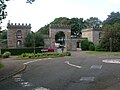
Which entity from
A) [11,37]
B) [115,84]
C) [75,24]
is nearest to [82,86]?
[115,84]

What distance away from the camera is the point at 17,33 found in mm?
87625

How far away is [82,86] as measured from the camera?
16.6m

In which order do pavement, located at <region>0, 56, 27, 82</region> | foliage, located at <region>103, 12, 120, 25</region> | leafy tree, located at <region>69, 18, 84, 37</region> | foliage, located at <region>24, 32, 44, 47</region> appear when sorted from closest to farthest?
pavement, located at <region>0, 56, 27, 82</region>
foliage, located at <region>24, 32, 44, 47</region>
leafy tree, located at <region>69, 18, 84, 37</region>
foliage, located at <region>103, 12, 120, 25</region>

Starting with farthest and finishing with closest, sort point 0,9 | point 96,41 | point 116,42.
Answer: point 96,41
point 116,42
point 0,9

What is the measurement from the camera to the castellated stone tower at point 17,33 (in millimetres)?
86375

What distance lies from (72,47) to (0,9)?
7029 centimetres

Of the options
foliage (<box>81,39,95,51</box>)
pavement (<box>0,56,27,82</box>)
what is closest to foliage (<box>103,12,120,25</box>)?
foliage (<box>81,39,95,51</box>)

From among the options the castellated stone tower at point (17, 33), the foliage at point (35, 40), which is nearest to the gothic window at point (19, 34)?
the castellated stone tower at point (17, 33)

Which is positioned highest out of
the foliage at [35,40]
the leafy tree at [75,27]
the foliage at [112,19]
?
the foliage at [112,19]

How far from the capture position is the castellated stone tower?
86375 millimetres

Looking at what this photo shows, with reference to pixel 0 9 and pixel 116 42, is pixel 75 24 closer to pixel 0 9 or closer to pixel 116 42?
pixel 116 42

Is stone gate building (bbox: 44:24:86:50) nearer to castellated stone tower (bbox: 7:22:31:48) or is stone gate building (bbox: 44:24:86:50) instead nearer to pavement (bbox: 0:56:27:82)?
castellated stone tower (bbox: 7:22:31:48)

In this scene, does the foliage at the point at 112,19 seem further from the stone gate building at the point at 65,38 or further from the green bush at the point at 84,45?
the green bush at the point at 84,45

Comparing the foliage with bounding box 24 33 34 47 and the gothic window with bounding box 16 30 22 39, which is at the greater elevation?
the gothic window with bounding box 16 30 22 39
